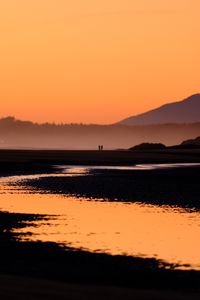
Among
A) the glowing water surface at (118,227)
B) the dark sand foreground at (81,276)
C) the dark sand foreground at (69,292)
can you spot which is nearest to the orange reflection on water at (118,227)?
the glowing water surface at (118,227)

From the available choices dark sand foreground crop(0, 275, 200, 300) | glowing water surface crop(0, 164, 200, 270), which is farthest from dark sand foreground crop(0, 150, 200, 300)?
glowing water surface crop(0, 164, 200, 270)

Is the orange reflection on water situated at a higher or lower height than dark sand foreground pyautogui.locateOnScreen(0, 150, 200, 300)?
higher

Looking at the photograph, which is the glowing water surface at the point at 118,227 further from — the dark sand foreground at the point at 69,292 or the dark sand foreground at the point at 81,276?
the dark sand foreground at the point at 69,292

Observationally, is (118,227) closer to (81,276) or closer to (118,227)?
(118,227)

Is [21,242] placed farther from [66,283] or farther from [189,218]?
[189,218]

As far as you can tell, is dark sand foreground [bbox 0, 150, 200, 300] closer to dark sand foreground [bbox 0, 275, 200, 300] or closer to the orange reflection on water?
dark sand foreground [bbox 0, 275, 200, 300]

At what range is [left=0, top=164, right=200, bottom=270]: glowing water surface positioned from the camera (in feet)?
98.8

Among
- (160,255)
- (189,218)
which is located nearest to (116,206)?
(189,218)

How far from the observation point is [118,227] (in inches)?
1490

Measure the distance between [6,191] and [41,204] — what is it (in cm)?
1341

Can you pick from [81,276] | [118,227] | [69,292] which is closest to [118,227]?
[118,227]

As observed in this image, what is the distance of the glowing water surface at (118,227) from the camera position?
30125mm

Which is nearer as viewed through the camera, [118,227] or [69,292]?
[69,292]

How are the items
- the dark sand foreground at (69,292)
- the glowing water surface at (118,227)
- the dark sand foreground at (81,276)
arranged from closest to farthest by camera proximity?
1. the dark sand foreground at (69,292)
2. the dark sand foreground at (81,276)
3. the glowing water surface at (118,227)
